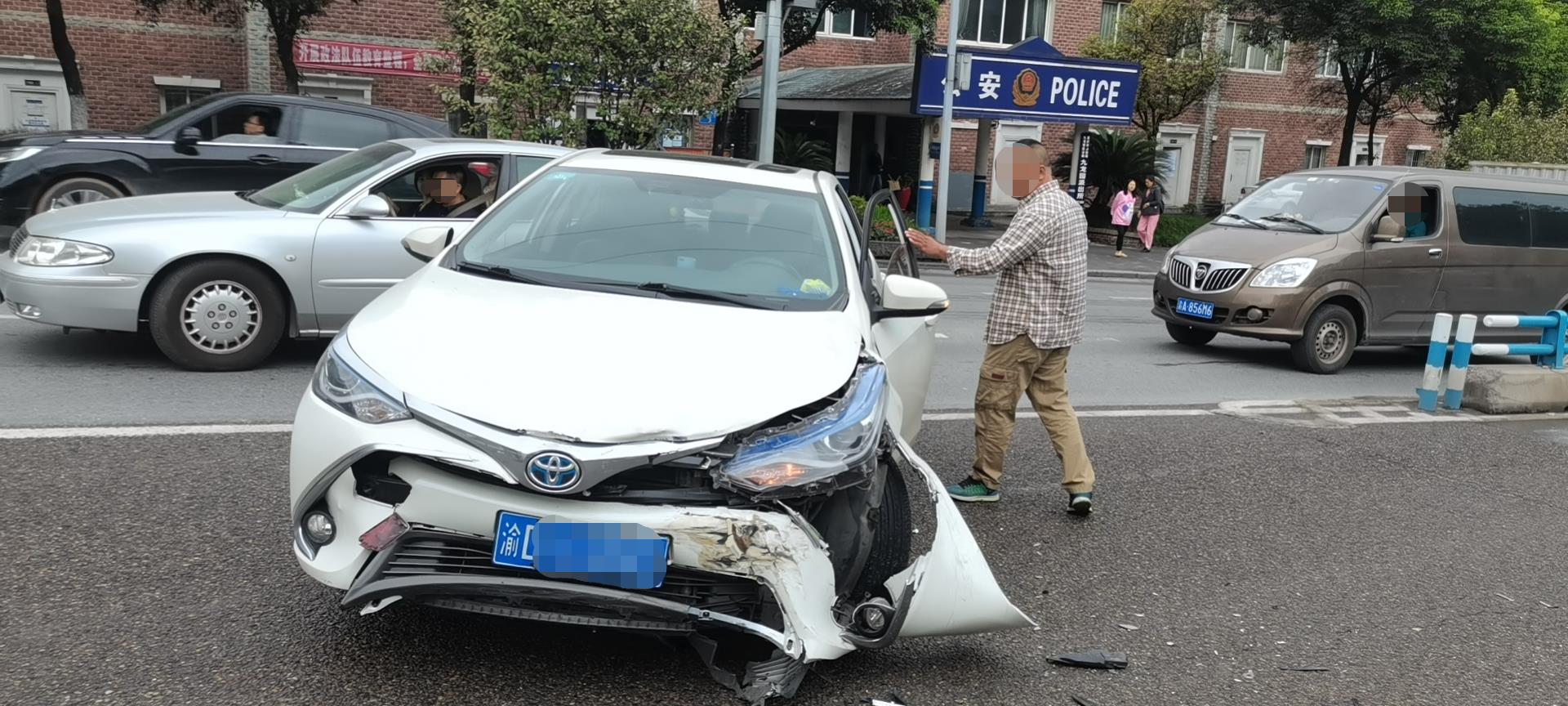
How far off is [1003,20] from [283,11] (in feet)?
62.3

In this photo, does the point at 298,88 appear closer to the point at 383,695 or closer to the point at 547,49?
the point at 547,49

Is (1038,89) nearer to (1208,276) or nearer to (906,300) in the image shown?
(1208,276)

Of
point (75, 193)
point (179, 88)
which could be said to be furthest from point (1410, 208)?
point (179, 88)

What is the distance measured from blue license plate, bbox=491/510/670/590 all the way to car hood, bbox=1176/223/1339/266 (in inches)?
339

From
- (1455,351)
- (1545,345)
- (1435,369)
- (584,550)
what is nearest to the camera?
(584,550)

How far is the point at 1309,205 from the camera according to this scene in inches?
436

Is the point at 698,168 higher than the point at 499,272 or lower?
higher

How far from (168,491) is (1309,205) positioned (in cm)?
975

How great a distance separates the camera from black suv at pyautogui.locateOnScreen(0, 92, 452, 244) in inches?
398

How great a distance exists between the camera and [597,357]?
3596 millimetres

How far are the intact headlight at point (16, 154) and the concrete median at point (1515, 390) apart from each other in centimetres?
1158

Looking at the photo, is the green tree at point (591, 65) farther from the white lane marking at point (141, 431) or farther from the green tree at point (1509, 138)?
the green tree at point (1509, 138)

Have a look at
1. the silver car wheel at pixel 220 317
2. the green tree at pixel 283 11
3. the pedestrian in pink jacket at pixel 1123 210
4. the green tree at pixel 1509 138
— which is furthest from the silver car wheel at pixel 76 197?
the green tree at pixel 1509 138

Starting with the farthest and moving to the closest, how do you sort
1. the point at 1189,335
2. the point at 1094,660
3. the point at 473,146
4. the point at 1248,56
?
the point at 1248,56 < the point at 1189,335 < the point at 473,146 < the point at 1094,660
